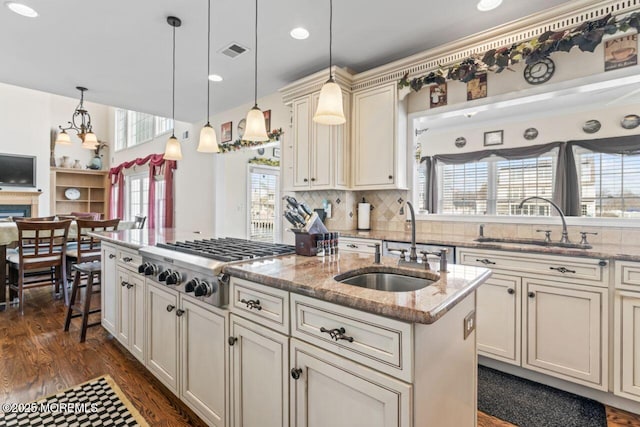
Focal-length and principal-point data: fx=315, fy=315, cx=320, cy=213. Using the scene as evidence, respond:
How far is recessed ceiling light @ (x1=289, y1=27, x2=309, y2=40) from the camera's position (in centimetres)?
269

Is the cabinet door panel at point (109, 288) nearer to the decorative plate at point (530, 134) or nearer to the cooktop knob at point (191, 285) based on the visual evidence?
the cooktop knob at point (191, 285)

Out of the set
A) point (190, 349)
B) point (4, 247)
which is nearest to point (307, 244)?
point (190, 349)

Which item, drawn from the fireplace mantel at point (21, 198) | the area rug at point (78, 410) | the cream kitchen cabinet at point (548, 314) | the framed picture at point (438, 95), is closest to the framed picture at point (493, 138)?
the framed picture at point (438, 95)

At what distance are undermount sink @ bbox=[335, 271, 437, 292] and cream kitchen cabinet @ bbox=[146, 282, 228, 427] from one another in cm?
63

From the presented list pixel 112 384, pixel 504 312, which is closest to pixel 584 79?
pixel 504 312

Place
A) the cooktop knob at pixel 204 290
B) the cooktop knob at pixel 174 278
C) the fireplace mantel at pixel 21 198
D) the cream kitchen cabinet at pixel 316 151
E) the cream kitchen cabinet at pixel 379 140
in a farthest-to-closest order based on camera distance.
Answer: the fireplace mantel at pixel 21 198, the cream kitchen cabinet at pixel 316 151, the cream kitchen cabinet at pixel 379 140, the cooktop knob at pixel 174 278, the cooktop knob at pixel 204 290

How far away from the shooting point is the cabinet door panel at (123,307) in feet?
7.79

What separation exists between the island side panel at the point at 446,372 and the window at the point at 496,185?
346 cm

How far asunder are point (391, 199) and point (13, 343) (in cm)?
374

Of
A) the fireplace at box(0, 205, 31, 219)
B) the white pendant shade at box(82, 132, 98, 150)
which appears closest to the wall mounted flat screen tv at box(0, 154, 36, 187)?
the fireplace at box(0, 205, 31, 219)

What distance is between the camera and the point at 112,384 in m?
2.13

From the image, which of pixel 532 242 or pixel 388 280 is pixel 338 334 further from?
pixel 532 242

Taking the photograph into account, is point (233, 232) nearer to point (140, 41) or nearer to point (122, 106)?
point (122, 106)

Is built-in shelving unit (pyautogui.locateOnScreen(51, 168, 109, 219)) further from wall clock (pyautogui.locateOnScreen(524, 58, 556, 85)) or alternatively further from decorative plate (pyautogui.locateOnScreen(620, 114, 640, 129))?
decorative plate (pyautogui.locateOnScreen(620, 114, 640, 129))
